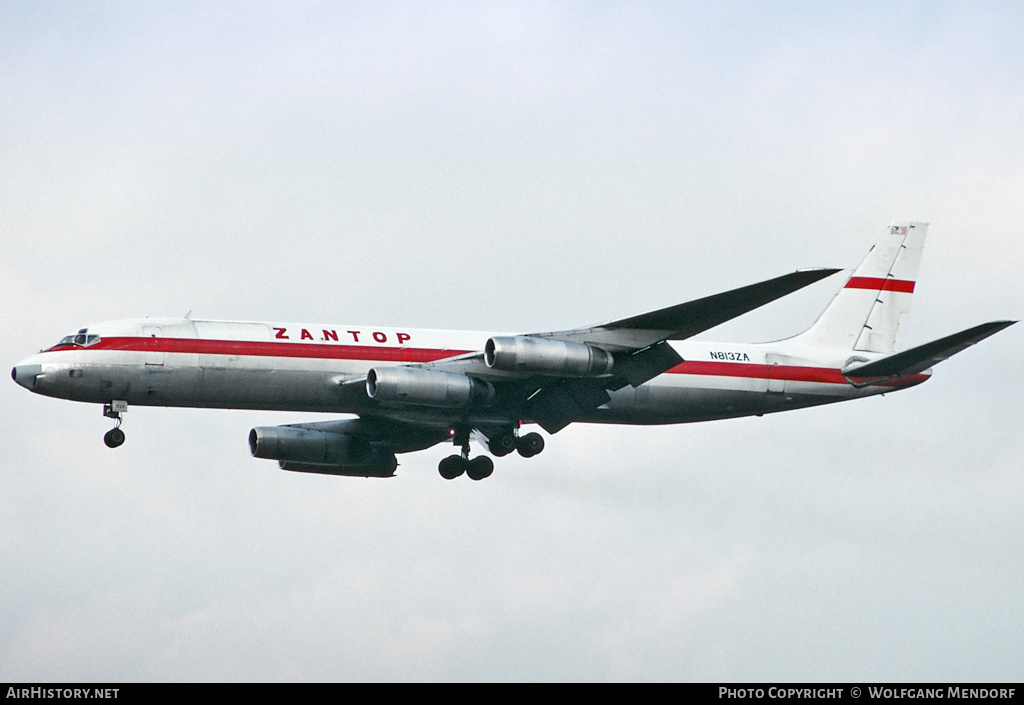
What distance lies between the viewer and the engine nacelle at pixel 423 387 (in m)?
43.8

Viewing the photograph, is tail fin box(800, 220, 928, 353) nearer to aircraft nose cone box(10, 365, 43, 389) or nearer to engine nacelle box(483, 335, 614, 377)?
engine nacelle box(483, 335, 614, 377)

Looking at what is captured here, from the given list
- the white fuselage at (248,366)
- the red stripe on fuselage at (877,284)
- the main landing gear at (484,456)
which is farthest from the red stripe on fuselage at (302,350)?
the red stripe on fuselage at (877,284)

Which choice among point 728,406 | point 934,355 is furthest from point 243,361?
point 934,355

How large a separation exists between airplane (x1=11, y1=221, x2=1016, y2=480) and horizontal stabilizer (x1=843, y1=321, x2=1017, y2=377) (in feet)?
0.21

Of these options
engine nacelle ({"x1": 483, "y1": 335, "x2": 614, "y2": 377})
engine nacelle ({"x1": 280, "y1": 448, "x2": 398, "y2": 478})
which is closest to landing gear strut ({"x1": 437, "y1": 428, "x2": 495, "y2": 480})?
engine nacelle ({"x1": 280, "y1": 448, "x2": 398, "y2": 478})

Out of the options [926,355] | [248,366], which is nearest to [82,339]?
[248,366]

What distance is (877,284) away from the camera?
55125 mm

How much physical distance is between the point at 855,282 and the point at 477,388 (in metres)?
17.6

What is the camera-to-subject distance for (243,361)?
148ft

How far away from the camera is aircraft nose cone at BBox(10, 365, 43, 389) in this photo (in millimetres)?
44812

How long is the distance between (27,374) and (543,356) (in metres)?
16.0
